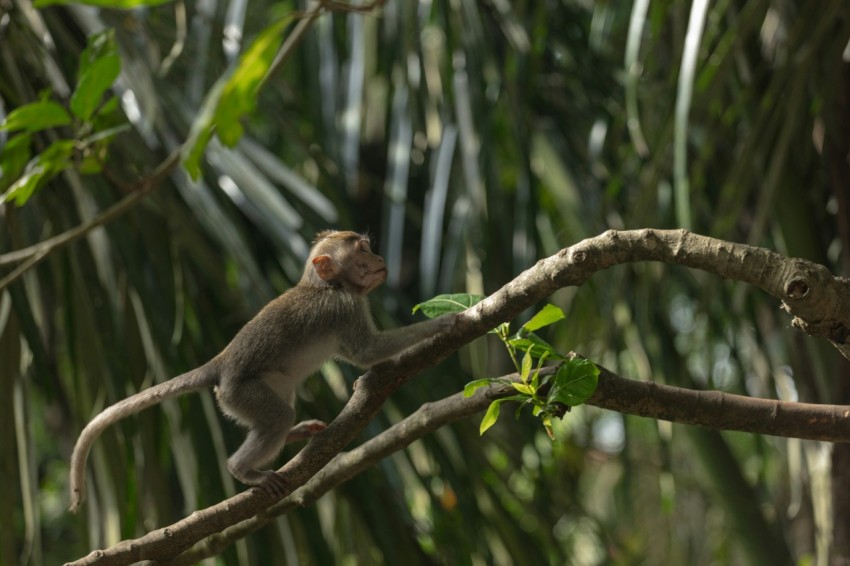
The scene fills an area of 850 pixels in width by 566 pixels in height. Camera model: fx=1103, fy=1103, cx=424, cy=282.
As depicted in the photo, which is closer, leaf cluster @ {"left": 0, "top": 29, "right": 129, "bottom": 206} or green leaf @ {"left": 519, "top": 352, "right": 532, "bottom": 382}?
green leaf @ {"left": 519, "top": 352, "right": 532, "bottom": 382}

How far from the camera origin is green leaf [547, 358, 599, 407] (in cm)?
178

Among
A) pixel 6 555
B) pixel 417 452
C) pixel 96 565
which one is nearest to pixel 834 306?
pixel 96 565

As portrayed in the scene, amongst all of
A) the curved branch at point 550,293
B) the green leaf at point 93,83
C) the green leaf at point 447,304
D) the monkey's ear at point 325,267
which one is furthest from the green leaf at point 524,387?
the monkey's ear at point 325,267

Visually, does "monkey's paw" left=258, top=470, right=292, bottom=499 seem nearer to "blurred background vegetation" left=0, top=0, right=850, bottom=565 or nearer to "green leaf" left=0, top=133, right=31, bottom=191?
"blurred background vegetation" left=0, top=0, right=850, bottom=565

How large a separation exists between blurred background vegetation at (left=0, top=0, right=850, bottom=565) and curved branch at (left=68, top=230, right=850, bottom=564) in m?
0.47

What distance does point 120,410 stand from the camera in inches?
95.7

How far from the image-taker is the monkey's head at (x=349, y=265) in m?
2.94

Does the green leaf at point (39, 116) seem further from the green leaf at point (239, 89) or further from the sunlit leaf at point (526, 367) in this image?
the sunlit leaf at point (526, 367)

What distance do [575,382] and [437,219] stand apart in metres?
2.59

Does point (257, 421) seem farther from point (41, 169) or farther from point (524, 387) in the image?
point (524, 387)

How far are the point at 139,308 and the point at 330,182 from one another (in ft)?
2.97

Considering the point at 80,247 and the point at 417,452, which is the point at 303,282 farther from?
the point at 417,452

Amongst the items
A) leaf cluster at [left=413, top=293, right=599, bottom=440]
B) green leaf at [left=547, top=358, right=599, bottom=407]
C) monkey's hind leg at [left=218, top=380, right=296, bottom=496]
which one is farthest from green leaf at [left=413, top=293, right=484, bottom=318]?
monkey's hind leg at [left=218, top=380, right=296, bottom=496]

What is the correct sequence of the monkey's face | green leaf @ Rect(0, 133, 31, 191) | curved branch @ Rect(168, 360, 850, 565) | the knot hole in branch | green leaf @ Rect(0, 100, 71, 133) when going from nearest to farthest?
the knot hole in branch → curved branch @ Rect(168, 360, 850, 565) → green leaf @ Rect(0, 100, 71, 133) → green leaf @ Rect(0, 133, 31, 191) → the monkey's face
